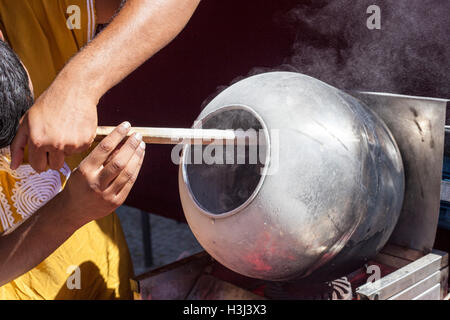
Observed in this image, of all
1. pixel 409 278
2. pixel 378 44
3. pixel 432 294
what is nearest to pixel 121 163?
pixel 409 278

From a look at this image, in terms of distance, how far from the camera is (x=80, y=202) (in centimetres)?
100

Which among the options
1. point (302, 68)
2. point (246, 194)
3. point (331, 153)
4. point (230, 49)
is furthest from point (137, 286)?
point (230, 49)

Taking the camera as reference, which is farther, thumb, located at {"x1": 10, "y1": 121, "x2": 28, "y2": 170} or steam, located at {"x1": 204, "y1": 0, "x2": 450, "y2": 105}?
steam, located at {"x1": 204, "y1": 0, "x2": 450, "y2": 105}

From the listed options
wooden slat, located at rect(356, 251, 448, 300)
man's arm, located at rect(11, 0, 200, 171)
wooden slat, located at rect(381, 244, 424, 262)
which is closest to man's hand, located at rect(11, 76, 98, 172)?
man's arm, located at rect(11, 0, 200, 171)

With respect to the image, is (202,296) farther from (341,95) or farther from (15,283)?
(341,95)

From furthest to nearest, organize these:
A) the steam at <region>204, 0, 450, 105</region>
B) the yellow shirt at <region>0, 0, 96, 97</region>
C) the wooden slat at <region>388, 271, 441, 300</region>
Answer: the steam at <region>204, 0, 450, 105</region> → the yellow shirt at <region>0, 0, 96, 97</region> → the wooden slat at <region>388, 271, 441, 300</region>

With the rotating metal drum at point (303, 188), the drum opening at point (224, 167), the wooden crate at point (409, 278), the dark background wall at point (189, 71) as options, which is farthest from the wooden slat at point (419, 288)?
the dark background wall at point (189, 71)

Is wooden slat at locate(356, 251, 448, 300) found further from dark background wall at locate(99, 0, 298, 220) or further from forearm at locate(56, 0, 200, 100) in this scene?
dark background wall at locate(99, 0, 298, 220)

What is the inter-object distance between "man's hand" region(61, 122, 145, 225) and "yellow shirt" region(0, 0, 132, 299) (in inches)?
11.6

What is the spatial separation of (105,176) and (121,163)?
6 centimetres

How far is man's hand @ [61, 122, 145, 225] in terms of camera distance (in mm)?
889

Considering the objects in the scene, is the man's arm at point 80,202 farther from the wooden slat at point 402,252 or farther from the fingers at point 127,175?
the wooden slat at point 402,252

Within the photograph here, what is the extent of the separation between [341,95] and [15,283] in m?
1.04

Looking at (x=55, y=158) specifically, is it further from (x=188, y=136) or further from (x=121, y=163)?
(x=188, y=136)
